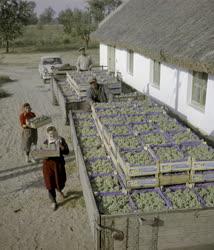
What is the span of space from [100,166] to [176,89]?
617 cm

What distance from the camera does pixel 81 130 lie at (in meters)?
9.15

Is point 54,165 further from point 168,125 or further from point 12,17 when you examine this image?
point 12,17

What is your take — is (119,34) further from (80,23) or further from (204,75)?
(80,23)

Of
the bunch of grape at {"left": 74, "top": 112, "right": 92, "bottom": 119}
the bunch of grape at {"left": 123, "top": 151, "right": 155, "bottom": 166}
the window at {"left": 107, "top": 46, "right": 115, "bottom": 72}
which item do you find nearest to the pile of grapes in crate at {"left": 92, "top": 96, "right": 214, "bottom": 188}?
the bunch of grape at {"left": 123, "top": 151, "right": 155, "bottom": 166}

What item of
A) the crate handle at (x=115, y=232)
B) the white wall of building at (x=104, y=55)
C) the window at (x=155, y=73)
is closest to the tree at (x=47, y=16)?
the white wall of building at (x=104, y=55)

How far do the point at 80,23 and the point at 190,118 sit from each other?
3848 cm

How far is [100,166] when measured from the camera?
6.96 meters

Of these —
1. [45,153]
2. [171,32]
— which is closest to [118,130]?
[45,153]

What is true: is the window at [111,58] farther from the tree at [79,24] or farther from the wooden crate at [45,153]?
the tree at [79,24]

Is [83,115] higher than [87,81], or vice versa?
[87,81]

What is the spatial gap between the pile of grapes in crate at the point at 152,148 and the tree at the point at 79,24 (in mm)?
37180

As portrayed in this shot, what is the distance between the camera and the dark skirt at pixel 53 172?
7117mm

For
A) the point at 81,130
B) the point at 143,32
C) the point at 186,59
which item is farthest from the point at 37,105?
the point at 186,59

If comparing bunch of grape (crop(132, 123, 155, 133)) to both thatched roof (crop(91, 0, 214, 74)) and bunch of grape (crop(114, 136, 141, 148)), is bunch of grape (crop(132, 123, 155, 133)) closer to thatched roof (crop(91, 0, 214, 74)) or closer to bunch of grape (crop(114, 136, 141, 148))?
bunch of grape (crop(114, 136, 141, 148))
